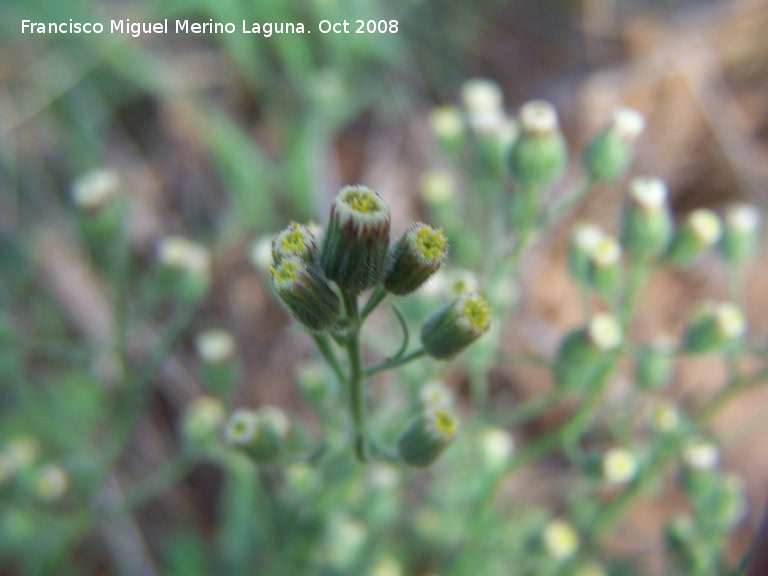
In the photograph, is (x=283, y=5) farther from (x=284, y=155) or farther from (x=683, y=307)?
(x=683, y=307)

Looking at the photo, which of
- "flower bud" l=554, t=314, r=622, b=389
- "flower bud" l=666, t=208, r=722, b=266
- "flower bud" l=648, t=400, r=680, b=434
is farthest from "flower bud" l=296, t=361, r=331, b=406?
"flower bud" l=666, t=208, r=722, b=266

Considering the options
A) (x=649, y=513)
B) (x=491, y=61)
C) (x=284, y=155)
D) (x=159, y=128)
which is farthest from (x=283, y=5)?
(x=649, y=513)

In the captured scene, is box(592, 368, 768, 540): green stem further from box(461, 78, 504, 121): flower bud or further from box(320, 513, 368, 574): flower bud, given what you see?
box(461, 78, 504, 121): flower bud

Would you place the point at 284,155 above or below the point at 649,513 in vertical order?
above

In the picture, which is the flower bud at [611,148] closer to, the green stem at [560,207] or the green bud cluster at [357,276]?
the green stem at [560,207]

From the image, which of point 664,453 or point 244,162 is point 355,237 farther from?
point 244,162

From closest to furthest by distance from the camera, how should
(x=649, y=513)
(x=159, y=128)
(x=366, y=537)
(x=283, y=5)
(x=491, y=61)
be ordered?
(x=366, y=537), (x=649, y=513), (x=283, y=5), (x=159, y=128), (x=491, y=61)

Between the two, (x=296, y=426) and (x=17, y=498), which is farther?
(x=17, y=498)
